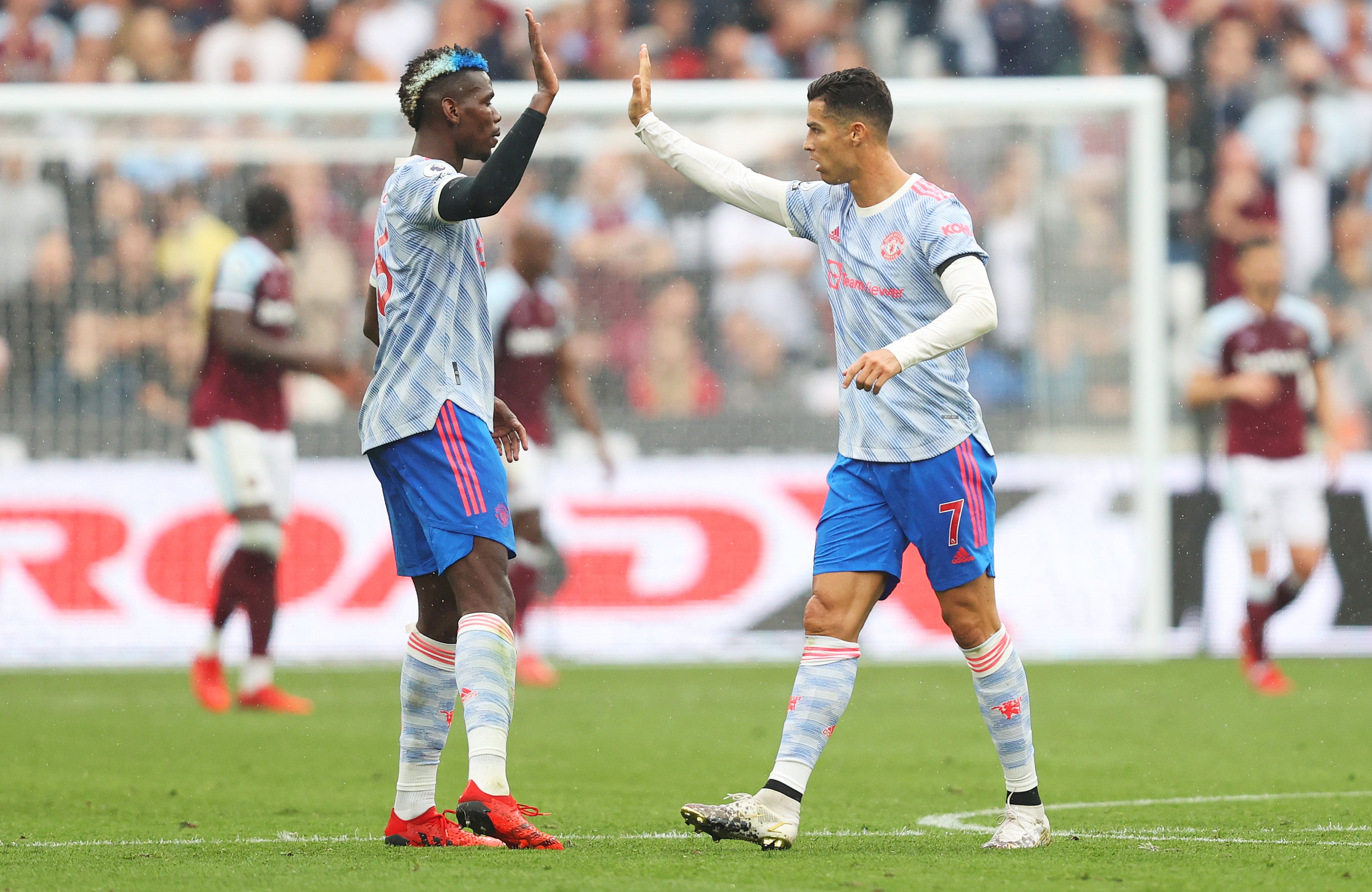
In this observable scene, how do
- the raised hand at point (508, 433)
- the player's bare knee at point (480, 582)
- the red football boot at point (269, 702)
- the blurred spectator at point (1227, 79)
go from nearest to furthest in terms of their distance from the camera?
the player's bare knee at point (480, 582)
the raised hand at point (508, 433)
the red football boot at point (269, 702)
the blurred spectator at point (1227, 79)

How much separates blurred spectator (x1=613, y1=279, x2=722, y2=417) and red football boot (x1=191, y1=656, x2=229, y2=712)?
3.62 meters

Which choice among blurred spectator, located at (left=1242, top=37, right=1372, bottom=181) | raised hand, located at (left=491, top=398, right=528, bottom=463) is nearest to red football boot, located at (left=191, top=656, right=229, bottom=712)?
raised hand, located at (left=491, top=398, right=528, bottom=463)

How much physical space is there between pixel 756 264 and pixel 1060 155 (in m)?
2.20

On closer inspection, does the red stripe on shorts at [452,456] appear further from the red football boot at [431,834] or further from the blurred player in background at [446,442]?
the red football boot at [431,834]

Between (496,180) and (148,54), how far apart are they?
10875 millimetres

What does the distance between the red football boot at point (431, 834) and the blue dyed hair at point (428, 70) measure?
6.43ft

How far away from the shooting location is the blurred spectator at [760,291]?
40.4 ft

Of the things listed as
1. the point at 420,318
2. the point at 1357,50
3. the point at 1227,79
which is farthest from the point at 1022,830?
the point at 1357,50

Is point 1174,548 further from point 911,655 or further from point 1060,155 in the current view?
point 1060,155

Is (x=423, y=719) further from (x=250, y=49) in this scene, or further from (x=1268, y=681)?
(x=250, y=49)

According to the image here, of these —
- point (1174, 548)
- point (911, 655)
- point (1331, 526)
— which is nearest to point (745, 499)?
point (911, 655)

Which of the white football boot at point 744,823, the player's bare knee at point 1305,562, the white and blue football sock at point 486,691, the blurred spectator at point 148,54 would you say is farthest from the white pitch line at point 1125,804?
the blurred spectator at point 148,54

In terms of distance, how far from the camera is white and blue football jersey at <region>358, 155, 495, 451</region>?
498cm

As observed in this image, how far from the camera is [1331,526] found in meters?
11.9
